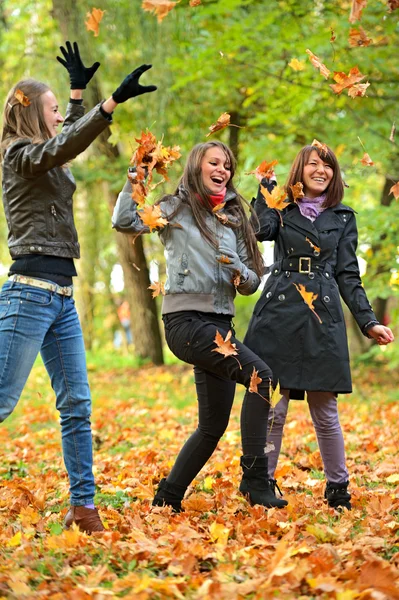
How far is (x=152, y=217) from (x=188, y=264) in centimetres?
31

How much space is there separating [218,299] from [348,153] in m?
8.22

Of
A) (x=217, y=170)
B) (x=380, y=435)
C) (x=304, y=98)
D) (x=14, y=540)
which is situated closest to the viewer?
(x=14, y=540)

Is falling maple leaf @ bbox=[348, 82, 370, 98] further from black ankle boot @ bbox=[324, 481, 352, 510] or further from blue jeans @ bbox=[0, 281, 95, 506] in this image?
black ankle boot @ bbox=[324, 481, 352, 510]

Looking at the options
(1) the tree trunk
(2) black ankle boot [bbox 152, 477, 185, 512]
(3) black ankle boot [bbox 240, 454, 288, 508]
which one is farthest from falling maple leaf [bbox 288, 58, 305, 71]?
(1) the tree trunk

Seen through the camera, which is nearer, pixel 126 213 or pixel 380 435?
pixel 126 213

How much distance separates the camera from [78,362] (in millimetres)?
3918

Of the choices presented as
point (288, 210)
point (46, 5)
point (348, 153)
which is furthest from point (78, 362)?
point (46, 5)

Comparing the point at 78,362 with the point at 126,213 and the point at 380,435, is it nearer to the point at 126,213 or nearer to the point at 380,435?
the point at 126,213

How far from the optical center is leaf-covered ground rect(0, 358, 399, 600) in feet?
9.68

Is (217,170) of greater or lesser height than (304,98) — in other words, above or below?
below

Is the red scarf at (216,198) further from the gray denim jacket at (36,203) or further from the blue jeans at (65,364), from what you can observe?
the blue jeans at (65,364)

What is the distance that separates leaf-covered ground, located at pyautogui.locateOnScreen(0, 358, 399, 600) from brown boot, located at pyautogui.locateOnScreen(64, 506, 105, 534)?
0.36ft

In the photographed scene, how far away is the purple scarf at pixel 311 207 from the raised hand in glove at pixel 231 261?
68 cm

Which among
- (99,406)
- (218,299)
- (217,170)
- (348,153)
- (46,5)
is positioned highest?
(46,5)
